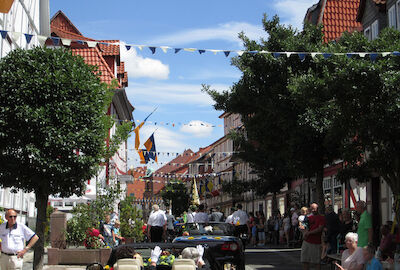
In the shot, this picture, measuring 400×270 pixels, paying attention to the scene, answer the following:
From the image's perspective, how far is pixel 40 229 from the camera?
54.7 feet

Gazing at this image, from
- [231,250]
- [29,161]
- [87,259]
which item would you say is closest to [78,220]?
[87,259]

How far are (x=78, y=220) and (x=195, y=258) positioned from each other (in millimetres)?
12540

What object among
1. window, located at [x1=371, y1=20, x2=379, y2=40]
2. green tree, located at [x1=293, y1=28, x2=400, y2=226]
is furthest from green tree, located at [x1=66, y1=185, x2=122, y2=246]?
window, located at [x1=371, y1=20, x2=379, y2=40]

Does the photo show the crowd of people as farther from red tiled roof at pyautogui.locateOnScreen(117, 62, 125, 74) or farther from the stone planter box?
red tiled roof at pyautogui.locateOnScreen(117, 62, 125, 74)

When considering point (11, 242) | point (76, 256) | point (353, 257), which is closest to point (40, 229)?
point (76, 256)

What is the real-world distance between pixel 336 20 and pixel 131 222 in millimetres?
17500

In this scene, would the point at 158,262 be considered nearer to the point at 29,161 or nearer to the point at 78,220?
the point at 29,161

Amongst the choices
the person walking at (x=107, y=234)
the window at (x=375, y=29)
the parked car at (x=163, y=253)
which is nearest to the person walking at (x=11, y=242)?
the parked car at (x=163, y=253)

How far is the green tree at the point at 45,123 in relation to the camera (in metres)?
15.8

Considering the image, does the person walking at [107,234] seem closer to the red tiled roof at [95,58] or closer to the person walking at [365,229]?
the person walking at [365,229]

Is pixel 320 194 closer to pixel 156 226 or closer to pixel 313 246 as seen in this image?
pixel 156 226

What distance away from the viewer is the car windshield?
17.5 meters

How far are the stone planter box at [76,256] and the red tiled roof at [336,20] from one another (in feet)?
71.2

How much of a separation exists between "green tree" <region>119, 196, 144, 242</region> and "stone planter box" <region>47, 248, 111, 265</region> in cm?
643
